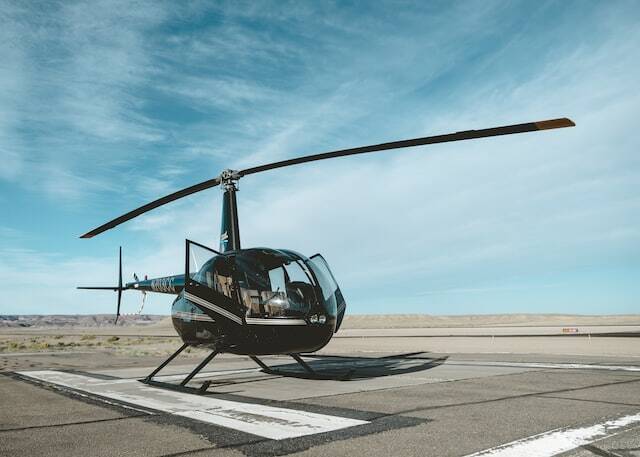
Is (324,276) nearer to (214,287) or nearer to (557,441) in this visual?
(214,287)

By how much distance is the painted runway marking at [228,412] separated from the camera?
6.15 m

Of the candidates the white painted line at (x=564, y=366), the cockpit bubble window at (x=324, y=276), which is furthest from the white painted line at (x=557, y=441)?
the white painted line at (x=564, y=366)

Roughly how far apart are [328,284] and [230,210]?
3.34m

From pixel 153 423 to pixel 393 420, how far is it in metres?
3.31

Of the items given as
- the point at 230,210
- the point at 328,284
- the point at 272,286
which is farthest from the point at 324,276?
the point at 230,210

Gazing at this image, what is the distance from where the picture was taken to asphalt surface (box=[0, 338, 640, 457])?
17.1ft

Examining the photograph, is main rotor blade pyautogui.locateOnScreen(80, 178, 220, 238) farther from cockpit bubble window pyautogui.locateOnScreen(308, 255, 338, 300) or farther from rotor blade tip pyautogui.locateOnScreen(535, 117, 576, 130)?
rotor blade tip pyautogui.locateOnScreen(535, 117, 576, 130)

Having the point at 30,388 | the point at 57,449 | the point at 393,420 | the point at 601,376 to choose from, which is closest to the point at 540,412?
the point at 393,420

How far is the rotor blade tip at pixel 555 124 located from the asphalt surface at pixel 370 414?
14.0 feet

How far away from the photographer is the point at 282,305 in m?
9.39

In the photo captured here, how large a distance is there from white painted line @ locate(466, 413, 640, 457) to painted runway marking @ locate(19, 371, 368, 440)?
198cm

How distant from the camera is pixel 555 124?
303 inches

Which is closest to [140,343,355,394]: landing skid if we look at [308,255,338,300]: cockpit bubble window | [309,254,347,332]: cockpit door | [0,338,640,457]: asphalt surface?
[0,338,640,457]: asphalt surface

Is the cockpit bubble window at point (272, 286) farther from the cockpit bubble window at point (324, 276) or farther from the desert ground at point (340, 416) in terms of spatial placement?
the desert ground at point (340, 416)
